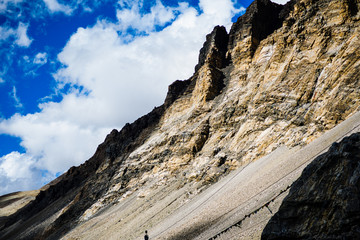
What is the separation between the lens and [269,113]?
39.2 m

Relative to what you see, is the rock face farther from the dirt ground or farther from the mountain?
the dirt ground

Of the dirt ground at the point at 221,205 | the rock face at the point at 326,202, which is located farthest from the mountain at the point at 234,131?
the rock face at the point at 326,202

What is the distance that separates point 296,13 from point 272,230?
187 feet

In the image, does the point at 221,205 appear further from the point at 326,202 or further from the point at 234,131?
the point at 234,131

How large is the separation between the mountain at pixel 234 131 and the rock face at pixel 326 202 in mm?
353

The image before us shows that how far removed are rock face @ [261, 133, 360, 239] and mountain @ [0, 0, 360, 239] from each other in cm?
35

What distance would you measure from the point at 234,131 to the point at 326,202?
36.0m

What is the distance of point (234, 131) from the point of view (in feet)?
145

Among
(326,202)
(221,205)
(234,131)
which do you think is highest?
(234,131)

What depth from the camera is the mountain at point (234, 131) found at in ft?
90.5

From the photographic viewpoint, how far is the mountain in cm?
2758

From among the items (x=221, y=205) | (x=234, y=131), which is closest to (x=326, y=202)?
(x=221, y=205)

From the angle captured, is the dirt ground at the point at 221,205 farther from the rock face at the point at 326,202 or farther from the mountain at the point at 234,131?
the rock face at the point at 326,202

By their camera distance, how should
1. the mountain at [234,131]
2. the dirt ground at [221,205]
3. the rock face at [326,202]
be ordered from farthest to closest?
the mountain at [234,131], the dirt ground at [221,205], the rock face at [326,202]
